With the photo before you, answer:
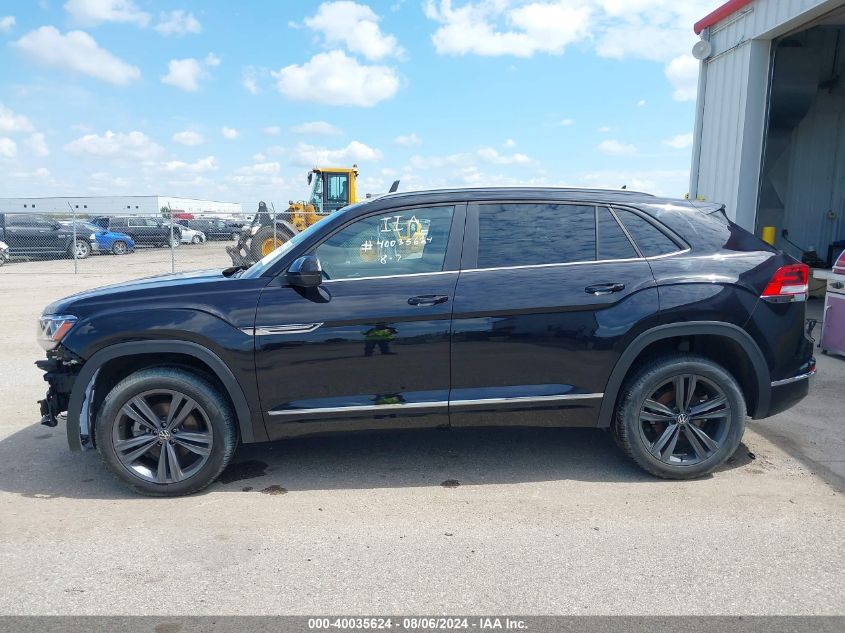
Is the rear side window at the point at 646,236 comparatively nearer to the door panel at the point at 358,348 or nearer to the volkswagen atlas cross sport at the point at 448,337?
the volkswagen atlas cross sport at the point at 448,337

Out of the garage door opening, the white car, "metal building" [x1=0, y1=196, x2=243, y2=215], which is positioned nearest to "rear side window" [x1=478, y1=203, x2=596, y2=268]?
the garage door opening

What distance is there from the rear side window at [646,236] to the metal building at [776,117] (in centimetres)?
632

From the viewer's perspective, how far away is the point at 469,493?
3850 millimetres

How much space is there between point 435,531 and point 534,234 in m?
1.87

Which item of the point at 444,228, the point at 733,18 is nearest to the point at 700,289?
the point at 444,228

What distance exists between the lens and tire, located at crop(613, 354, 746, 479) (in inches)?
154

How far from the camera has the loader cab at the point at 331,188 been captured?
20.4 metres

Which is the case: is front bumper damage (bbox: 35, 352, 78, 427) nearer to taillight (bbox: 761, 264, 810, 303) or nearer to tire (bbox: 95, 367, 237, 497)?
tire (bbox: 95, 367, 237, 497)

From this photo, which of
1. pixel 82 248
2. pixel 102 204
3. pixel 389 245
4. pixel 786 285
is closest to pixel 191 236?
pixel 82 248

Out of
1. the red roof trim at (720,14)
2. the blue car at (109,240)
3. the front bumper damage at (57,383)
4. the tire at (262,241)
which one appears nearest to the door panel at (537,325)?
the front bumper damage at (57,383)

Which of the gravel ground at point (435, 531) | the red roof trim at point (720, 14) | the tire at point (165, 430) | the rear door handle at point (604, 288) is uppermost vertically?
the red roof trim at point (720, 14)

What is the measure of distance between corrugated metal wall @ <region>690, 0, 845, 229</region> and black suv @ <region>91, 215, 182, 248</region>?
23870 mm

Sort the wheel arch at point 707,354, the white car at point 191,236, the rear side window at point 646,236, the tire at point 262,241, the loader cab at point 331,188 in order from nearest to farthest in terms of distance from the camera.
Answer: the wheel arch at point 707,354
the rear side window at point 646,236
the tire at point 262,241
the loader cab at point 331,188
the white car at point 191,236

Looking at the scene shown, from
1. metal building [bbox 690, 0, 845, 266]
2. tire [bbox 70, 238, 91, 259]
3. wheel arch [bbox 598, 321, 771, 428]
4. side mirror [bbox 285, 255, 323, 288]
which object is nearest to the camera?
side mirror [bbox 285, 255, 323, 288]
